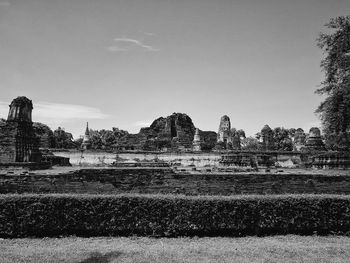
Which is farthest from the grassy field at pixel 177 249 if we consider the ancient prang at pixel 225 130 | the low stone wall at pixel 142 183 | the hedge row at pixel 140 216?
the ancient prang at pixel 225 130

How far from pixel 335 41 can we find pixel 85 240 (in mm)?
16370

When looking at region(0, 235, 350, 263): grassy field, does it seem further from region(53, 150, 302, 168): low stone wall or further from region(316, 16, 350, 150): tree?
region(53, 150, 302, 168): low stone wall

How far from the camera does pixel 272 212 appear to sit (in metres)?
7.14

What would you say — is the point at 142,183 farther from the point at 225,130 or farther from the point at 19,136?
the point at 225,130

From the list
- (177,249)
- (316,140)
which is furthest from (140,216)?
(316,140)

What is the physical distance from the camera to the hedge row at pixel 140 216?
6871 mm

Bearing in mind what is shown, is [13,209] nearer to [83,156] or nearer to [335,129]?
[335,129]

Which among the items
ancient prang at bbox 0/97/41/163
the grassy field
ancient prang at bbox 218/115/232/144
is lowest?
the grassy field

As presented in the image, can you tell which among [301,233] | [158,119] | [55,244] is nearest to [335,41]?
[301,233]

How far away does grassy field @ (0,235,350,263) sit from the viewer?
5367 millimetres

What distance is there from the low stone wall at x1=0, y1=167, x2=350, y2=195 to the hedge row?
960 mm

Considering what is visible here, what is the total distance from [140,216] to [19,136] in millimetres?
10344

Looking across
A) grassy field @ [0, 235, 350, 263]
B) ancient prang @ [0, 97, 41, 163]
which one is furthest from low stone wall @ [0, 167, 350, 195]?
ancient prang @ [0, 97, 41, 163]

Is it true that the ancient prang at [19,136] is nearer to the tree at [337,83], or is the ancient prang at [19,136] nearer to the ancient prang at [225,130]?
the tree at [337,83]
